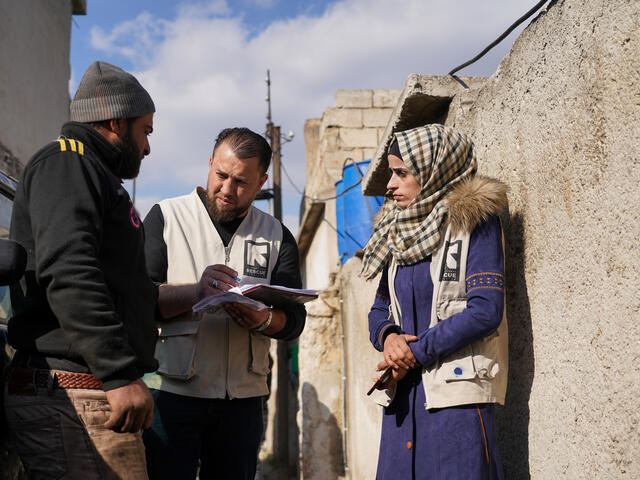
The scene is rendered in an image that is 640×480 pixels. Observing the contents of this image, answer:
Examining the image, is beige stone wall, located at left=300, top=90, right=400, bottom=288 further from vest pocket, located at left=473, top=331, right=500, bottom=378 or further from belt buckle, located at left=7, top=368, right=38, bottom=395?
belt buckle, located at left=7, top=368, right=38, bottom=395

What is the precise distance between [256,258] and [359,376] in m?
2.58

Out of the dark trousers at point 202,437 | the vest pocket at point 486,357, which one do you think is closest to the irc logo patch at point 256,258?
the dark trousers at point 202,437

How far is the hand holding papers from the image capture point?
237cm

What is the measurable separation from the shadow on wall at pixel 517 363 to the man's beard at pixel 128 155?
1.50 metres

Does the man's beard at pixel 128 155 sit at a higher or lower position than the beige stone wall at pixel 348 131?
lower

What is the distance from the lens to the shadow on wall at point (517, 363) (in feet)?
7.86

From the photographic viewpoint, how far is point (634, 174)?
1738mm

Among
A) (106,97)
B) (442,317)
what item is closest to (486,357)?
A: (442,317)

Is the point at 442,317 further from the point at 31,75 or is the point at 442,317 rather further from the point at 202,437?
the point at 31,75

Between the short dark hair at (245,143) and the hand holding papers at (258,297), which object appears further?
the short dark hair at (245,143)

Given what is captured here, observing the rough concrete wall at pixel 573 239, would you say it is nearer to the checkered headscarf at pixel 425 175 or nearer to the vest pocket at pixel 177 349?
the checkered headscarf at pixel 425 175

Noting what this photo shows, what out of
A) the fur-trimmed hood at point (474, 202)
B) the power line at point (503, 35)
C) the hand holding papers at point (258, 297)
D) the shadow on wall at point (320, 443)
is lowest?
the shadow on wall at point (320, 443)

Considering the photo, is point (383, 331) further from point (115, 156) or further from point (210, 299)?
point (115, 156)

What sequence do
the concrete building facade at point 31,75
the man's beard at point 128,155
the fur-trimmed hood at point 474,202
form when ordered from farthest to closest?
the concrete building facade at point 31,75 < the fur-trimmed hood at point 474,202 < the man's beard at point 128,155
